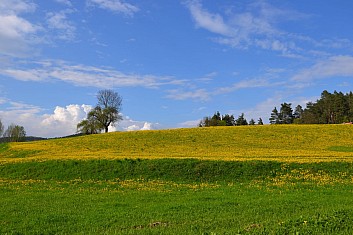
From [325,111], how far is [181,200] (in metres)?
131

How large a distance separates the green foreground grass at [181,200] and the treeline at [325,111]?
107700 mm

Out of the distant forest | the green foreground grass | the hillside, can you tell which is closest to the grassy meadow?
the green foreground grass

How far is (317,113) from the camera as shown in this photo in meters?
139

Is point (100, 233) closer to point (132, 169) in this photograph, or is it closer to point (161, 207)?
point (161, 207)

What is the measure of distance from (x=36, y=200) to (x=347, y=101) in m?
134

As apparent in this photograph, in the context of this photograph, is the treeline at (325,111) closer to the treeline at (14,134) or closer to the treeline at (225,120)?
the treeline at (225,120)

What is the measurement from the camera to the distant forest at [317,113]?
12938 centimetres

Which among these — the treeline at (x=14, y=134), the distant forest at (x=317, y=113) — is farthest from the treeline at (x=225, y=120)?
the treeline at (x=14, y=134)

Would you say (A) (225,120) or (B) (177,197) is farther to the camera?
(A) (225,120)

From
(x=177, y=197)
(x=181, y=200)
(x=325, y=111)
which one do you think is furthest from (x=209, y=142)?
(x=325, y=111)

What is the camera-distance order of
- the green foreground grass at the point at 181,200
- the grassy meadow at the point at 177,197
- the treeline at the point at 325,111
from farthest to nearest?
the treeline at the point at 325,111, the grassy meadow at the point at 177,197, the green foreground grass at the point at 181,200

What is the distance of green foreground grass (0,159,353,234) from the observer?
11.2m

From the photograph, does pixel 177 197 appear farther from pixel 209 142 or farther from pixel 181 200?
pixel 209 142

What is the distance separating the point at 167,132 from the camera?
227 feet
